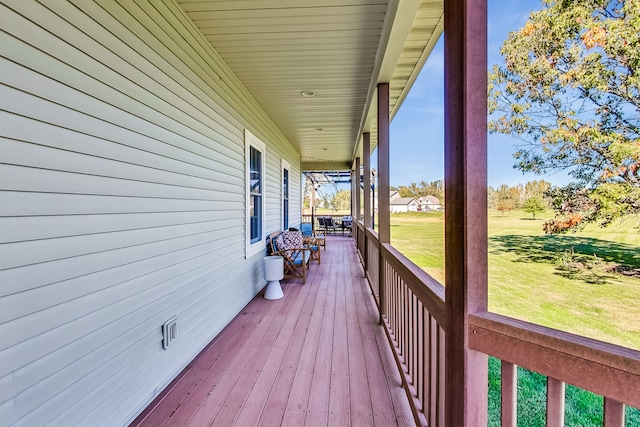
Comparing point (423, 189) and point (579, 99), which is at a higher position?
point (579, 99)

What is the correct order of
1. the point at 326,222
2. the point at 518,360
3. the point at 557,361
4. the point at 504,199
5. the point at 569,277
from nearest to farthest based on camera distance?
the point at 557,361 → the point at 518,360 → the point at 569,277 → the point at 504,199 → the point at 326,222

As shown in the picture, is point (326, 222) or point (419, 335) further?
point (326, 222)

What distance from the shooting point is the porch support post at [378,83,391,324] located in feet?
10.1

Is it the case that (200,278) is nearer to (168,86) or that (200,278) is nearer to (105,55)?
(168,86)

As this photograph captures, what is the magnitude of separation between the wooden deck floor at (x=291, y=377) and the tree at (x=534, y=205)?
1443 mm

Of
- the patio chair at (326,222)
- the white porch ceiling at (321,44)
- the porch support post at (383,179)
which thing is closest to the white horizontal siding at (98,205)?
the white porch ceiling at (321,44)

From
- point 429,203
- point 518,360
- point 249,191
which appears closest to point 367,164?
point 249,191

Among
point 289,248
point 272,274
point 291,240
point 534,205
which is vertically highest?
point 534,205

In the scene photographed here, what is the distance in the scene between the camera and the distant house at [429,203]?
1.75 metres

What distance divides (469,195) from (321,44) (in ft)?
7.42

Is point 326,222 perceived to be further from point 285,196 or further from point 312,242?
point 312,242

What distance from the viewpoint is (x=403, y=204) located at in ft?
10.4

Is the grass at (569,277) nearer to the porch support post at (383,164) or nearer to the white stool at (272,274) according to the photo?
the porch support post at (383,164)

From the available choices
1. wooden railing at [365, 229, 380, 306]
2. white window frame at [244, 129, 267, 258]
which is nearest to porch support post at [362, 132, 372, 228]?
wooden railing at [365, 229, 380, 306]
